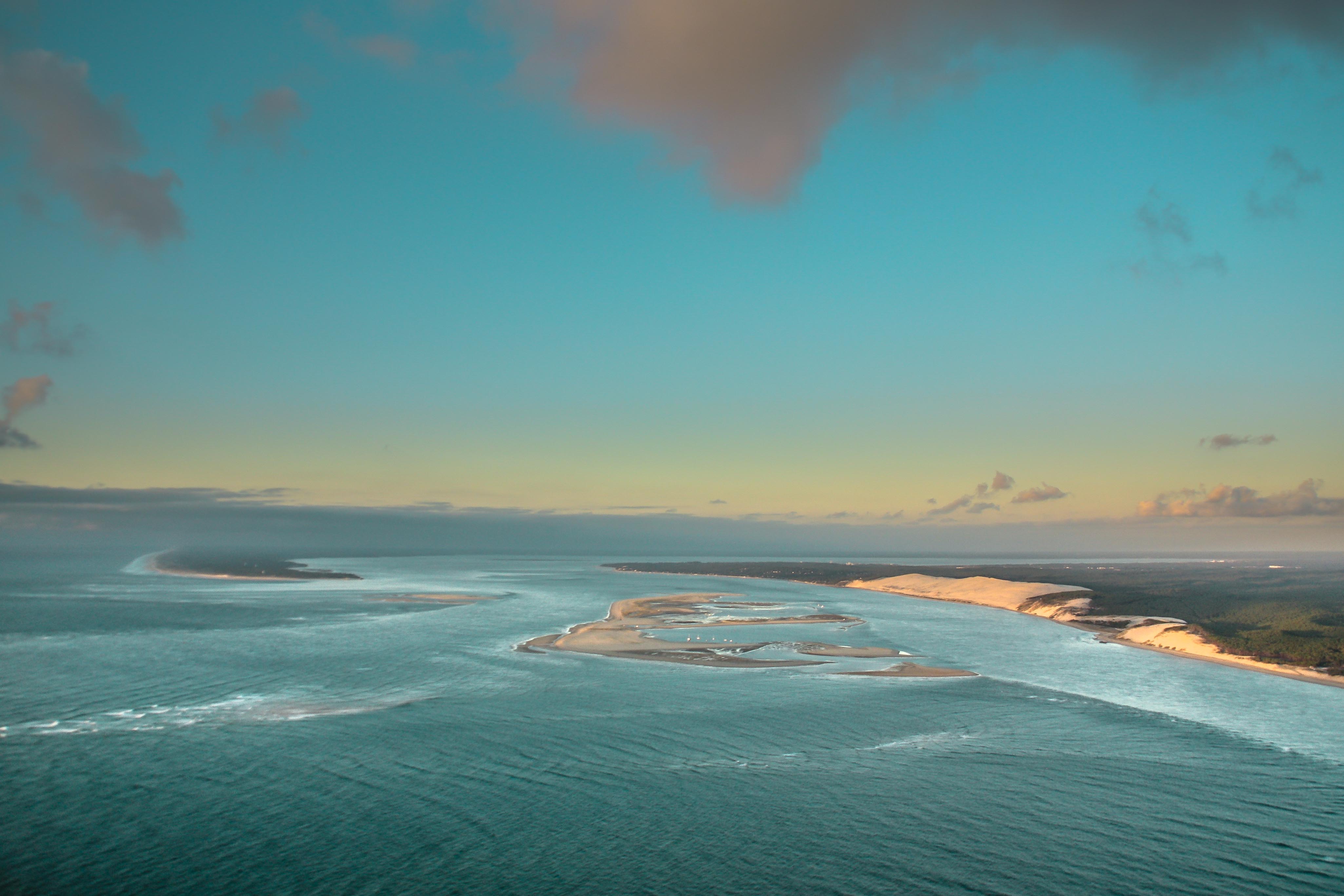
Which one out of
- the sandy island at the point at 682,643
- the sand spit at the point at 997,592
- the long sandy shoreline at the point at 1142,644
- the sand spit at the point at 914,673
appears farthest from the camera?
the sand spit at the point at 997,592

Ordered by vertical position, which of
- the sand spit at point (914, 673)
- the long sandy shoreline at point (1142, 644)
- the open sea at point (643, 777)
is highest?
the open sea at point (643, 777)

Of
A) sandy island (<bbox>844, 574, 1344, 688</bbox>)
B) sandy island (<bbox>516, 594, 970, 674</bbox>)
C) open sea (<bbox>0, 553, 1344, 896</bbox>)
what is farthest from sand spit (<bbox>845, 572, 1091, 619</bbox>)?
open sea (<bbox>0, 553, 1344, 896</bbox>)

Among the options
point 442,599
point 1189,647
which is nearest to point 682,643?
point 1189,647

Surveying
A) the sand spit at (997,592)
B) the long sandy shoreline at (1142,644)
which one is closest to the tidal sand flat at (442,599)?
the long sandy shoreline at (1142,644)

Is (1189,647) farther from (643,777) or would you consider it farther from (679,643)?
(643,777)

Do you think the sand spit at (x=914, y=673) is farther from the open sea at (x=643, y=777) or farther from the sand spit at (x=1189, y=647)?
the sand spit at (x=1189, y=647)

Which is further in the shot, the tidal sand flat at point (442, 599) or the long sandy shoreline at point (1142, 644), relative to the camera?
the tidal sand flat at point (442, 599)

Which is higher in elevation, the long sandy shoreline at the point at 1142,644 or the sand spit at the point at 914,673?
the sand spit at the point at 914,673
